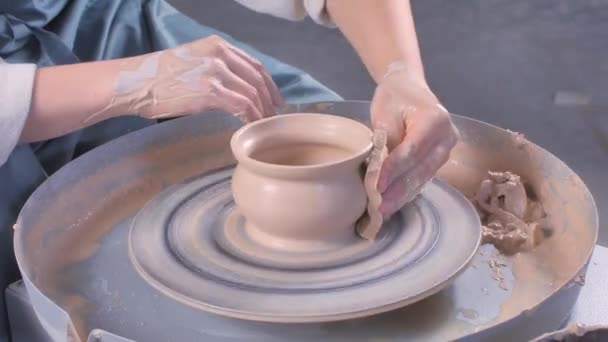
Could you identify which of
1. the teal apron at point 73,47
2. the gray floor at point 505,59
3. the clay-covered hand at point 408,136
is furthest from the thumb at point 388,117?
the gray floor at point 505,59

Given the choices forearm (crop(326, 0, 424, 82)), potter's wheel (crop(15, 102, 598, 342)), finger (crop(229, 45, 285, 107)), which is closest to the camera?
potter's wheel (crop(15, 102, 598, 342))

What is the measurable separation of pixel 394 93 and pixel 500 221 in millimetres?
253

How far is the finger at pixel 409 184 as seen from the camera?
37.3 inches

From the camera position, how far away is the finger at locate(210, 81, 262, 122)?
1080 millimetres

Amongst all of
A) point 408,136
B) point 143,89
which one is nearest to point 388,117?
point 408,136

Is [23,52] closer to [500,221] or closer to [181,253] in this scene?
[181,253]

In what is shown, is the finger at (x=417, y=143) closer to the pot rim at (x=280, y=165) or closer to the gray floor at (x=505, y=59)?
the pot rim at (x=280, y=165)

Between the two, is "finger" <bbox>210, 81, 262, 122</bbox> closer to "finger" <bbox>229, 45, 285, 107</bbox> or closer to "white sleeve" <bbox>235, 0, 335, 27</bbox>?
"finger" <bbox>229, 45, 285, 107</bbox>

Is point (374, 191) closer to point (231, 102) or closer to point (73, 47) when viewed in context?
point (231, 102)

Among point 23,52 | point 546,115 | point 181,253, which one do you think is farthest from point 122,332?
point 546,115

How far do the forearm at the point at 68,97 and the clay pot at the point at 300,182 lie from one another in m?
0.28

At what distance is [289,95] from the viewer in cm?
143

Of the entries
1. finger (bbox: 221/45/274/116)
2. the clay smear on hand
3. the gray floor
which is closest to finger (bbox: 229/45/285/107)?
finger (bbox: 221/45/274/116)

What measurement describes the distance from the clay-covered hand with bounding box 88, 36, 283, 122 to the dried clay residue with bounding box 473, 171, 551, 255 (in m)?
0.37
